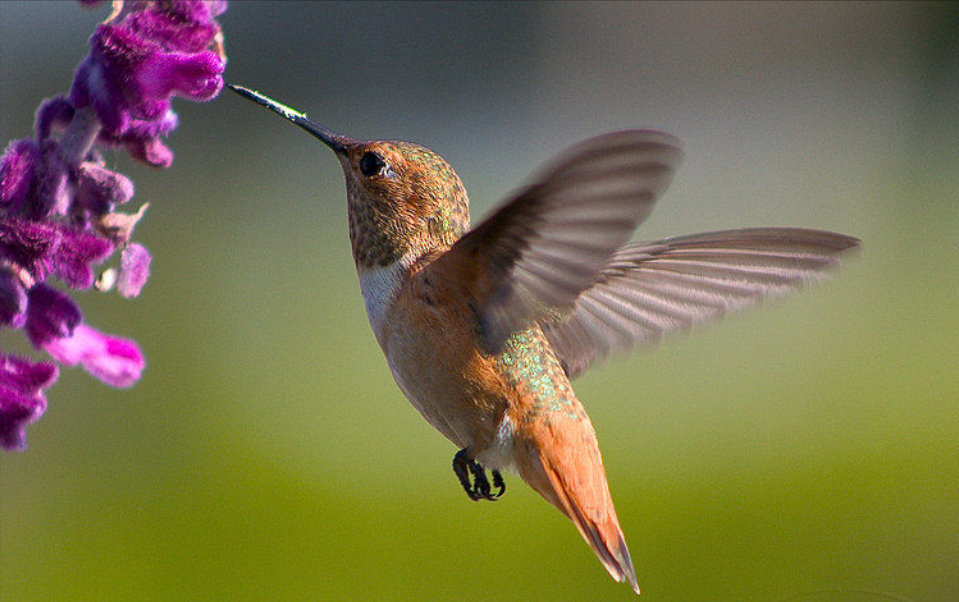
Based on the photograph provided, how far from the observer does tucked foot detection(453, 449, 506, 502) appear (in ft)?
7.41

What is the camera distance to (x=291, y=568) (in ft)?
14.7

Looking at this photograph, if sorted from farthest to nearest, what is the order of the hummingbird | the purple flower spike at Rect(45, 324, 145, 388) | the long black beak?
the hummingbird < the long black beak < the purple flower spike at Rect(45, 324, 145, 388)

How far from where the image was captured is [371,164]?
7.77 feet

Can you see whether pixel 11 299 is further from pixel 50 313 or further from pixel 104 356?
pixel 104 356

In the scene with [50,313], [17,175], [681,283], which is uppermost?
[17,175]

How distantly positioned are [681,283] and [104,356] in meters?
1.23

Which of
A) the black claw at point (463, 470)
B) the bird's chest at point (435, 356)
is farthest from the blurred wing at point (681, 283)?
the black claw at point (463, 470)

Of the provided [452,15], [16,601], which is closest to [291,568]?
[16,601]

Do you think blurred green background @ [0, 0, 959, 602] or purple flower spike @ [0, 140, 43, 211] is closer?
purple flower spike @ [0, 140, 43, 211]

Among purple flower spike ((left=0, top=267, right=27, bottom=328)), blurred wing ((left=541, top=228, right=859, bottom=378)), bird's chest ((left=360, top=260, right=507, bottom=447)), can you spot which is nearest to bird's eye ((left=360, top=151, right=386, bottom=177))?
bird's chest ((left=360, top=260, right=507, bottom=447))

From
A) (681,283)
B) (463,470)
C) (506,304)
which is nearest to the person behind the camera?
(506,304)


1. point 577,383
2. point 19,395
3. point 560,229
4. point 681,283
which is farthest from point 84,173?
point 577,383

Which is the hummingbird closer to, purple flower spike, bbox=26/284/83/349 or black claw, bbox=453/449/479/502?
black claw, bbox=453/449/479/502

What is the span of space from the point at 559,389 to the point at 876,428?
12.8ft
